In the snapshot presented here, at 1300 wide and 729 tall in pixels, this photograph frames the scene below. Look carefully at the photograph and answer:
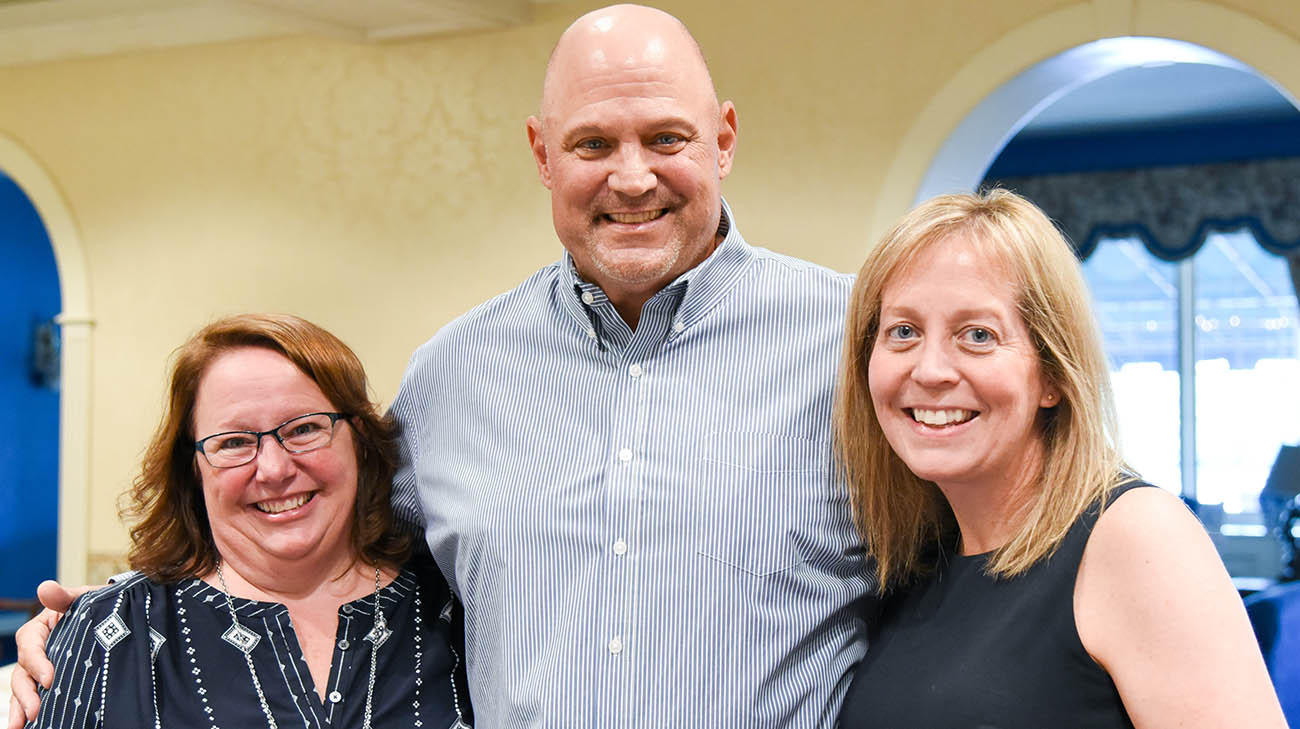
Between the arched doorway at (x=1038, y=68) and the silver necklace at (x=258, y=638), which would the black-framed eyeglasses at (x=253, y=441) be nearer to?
the silver necklace at (x=258, y=638)

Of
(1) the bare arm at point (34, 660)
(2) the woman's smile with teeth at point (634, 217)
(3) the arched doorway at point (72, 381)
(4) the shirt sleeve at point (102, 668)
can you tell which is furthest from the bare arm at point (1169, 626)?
(3) the arched doorway at point (72, 381)

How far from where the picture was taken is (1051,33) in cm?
383

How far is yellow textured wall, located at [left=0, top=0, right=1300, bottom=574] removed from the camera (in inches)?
161

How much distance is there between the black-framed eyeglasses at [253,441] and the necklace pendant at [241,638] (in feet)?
0.76

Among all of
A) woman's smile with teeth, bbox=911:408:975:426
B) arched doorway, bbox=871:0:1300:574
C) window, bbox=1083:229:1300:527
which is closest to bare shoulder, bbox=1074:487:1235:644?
woman's smile with teeth, bbox=911:408:975:426

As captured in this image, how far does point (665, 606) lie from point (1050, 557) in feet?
1.65

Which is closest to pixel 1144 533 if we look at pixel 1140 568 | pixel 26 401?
pixel 1140 568

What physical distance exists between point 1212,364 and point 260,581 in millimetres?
8575

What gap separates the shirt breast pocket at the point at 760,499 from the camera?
1.70 m

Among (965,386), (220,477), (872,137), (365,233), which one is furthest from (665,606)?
(365,233)

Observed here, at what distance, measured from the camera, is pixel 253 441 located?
71.7 inches

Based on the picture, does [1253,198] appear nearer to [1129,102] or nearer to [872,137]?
[1129,102]

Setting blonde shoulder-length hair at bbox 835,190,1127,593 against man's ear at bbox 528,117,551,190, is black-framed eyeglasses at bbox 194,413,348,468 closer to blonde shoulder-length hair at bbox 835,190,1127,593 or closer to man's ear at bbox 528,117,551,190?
man's ear at bbox 528,117,551,190

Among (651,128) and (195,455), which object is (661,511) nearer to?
(651,128)
